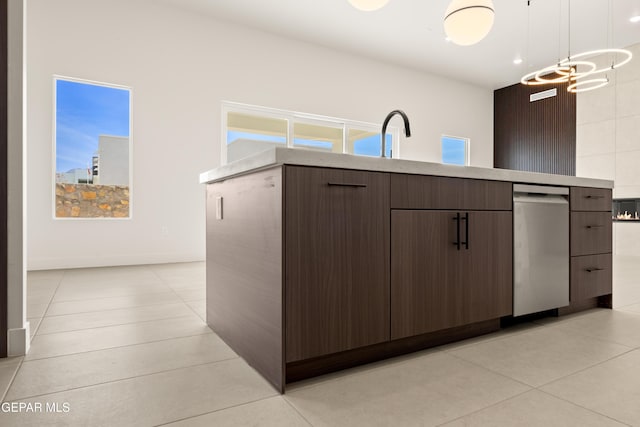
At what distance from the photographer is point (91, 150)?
15.1ft

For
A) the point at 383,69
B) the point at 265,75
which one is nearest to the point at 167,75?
the point at 265,75

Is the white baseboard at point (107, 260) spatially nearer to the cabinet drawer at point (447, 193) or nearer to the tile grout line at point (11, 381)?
the tile grout line at point (11, 381)

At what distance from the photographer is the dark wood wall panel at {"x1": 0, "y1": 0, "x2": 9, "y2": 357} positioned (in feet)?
5.23

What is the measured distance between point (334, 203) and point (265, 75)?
15.8 ft

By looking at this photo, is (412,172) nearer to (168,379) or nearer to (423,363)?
(423,363)

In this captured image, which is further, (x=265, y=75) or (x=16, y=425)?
(x=265, y=75)

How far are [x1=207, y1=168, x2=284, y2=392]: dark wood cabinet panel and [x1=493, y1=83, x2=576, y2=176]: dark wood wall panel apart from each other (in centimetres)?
745

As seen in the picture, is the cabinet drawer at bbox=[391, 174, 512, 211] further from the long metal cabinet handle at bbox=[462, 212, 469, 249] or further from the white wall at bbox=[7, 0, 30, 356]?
the white wall at bbox=[7, 0, 30, 356]

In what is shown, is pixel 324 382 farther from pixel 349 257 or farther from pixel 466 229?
pixel 466 229

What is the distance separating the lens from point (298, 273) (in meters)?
1.33

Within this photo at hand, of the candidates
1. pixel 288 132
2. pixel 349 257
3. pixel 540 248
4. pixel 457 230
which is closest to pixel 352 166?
pixel 349 257

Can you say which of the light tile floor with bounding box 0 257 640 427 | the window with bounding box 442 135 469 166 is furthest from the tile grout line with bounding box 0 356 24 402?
the window with bounding box 442 135 469 166

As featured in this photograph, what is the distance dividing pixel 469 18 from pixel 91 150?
4423mm

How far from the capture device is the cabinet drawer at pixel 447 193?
1.59 meters
